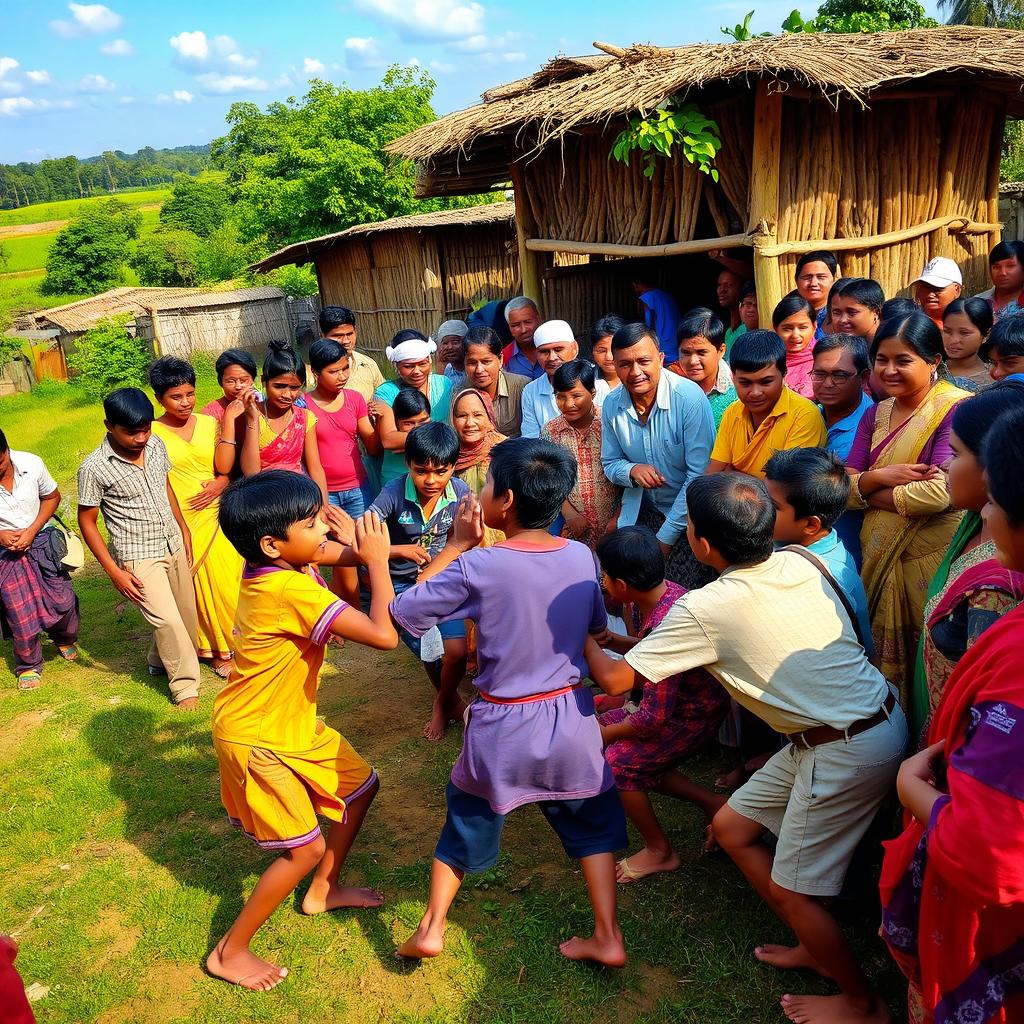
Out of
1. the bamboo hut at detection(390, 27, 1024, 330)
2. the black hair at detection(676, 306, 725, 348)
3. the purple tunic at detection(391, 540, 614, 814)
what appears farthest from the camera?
the bamboo hut at detection(390, 27, 1024, 330)

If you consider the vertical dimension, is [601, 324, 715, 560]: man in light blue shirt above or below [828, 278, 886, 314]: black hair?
below

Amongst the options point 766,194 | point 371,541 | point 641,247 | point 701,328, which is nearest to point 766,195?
point 766,194

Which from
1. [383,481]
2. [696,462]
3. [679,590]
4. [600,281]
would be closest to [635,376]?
[696,462]

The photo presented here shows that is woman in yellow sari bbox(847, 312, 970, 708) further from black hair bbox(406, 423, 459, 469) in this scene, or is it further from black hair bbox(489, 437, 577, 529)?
black hair bbox(406, 423, 459, 469)

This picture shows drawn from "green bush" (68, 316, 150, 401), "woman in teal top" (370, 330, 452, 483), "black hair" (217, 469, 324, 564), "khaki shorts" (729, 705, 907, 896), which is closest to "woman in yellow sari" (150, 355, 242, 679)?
"woman in teal top" (370, 330, 452, 483)

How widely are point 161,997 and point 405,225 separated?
14.0 m

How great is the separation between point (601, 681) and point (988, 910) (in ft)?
4.02

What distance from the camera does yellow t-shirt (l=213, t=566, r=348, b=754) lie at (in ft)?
9.19

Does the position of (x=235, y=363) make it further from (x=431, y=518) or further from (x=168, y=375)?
(x=431, y=518)

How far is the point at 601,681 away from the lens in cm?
271

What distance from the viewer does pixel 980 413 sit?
2.18m

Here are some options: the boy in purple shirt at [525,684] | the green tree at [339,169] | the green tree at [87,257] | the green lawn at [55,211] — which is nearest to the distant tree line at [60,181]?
the green lawn at [55,211]

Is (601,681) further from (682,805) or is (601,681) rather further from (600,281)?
(600,281)

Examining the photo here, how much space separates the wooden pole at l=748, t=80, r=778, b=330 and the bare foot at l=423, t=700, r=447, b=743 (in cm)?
338
